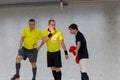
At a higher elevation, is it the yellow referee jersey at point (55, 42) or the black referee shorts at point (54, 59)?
the yellow referee jersey at point (55, 42)

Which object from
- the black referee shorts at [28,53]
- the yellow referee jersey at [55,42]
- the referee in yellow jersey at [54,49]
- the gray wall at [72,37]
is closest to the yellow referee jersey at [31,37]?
the black referee shorts at [28,53]

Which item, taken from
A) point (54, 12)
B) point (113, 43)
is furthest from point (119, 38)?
point (54, 12)

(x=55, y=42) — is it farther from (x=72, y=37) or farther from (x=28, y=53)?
(x=72, y=37)

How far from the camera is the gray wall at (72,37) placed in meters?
8.27

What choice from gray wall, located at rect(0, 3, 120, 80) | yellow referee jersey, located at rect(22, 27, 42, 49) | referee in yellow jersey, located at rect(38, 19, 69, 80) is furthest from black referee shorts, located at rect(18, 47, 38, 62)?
gray wall, located at rect(0, 3, 120, 80)

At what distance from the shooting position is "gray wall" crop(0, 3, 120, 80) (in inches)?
325

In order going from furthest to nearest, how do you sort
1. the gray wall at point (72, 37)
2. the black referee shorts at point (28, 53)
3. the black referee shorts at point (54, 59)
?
the gray wall at point (72, 37), the black referee shorts at point (28, 53), the black referee shorts at point (54, 59)

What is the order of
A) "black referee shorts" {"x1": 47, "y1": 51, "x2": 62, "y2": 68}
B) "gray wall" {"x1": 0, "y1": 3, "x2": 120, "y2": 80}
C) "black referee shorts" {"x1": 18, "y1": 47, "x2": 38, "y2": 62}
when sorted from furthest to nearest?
"gray wall" {"x1": 0, "y1": 3, "x2": 120, "y2": 80}
"black referee shorts" {"x1": 18, "y1": 47, "x2": 38, "y2": 62}
"black referee shorts" {"x1": 47, "y1": 51, "x2": 62, "y2": 68}

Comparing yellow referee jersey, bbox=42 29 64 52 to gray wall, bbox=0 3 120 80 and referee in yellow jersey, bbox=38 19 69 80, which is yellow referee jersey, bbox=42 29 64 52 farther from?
gray wall, bbox=0 3 120 80

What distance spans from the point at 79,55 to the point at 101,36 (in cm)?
279

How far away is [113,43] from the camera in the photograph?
8398 millimetres

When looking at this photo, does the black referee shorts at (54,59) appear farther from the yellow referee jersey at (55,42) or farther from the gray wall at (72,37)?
the gray wall at (72,37)

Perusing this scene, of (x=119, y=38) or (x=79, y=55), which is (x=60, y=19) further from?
(x=79, y=55)

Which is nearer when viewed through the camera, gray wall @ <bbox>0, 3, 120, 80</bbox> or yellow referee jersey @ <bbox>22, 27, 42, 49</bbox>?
yellow referee jersey @ <bbox>22, 27, 42, 49</bbox>
